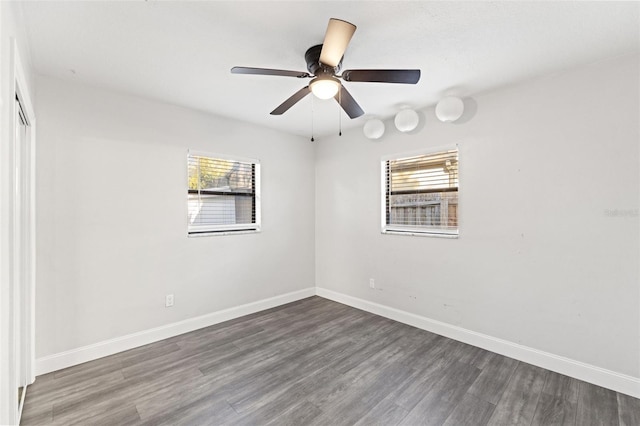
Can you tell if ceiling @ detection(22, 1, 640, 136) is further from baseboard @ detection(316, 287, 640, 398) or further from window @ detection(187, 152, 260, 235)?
baseboard @ detection(316, 287, 640, 398)

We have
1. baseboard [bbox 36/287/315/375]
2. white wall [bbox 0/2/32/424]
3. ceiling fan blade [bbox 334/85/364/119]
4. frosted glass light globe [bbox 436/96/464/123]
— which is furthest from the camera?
frosted glass light globe [bbox 436/96/464/123]

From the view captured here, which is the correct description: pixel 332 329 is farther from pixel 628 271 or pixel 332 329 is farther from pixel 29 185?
pixel 29 185

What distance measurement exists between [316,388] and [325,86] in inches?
86.6

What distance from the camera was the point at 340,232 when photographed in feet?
13.9

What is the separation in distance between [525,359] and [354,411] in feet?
5.60

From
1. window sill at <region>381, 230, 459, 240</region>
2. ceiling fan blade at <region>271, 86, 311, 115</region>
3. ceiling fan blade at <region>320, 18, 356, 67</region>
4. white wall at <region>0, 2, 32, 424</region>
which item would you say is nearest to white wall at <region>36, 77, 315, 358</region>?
white wall at <region>0, 2, 32, 424</region>

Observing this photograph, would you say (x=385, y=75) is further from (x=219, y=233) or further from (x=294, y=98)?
(x=219, y=233)

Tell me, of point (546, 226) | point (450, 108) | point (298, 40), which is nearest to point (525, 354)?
point (546, 226)

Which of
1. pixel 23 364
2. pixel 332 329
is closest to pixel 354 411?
pixel 332 329

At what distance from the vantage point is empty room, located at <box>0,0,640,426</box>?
1823mm

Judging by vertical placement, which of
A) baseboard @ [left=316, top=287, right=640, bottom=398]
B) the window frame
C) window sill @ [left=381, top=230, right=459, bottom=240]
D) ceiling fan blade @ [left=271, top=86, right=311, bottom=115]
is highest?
ceiling fan blade @ [left=271, top=86, right=311, bottom=115]

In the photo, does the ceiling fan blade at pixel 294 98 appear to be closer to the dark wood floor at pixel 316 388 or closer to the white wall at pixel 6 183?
the white wall at pixel 6 183

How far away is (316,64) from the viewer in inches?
78.0

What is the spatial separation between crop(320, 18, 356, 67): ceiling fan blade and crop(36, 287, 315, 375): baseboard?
118 inches
